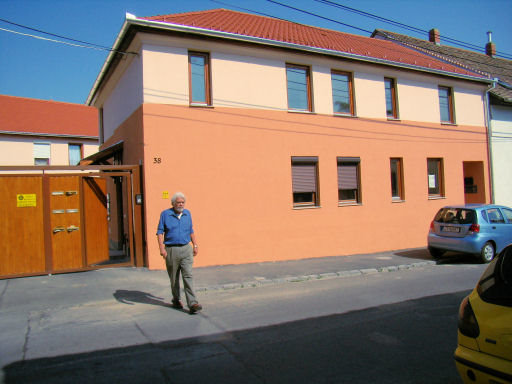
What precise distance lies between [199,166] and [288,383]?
7.18m

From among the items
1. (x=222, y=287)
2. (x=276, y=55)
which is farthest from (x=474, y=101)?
(x=222, y=287)

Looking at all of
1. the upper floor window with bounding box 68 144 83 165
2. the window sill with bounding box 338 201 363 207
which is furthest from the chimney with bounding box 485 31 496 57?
the upper floor window with bounding box 68 144 83 165

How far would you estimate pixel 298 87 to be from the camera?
12062mm

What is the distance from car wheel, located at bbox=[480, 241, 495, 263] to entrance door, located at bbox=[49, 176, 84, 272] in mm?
10675

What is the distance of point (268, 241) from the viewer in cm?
1102

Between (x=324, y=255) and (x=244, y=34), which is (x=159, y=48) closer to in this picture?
(x=244, y=34)

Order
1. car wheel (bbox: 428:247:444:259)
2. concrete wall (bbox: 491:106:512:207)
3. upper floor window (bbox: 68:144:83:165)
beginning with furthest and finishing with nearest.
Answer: upper floor window (bbox: 68:144:83:165) < concrete wall (bbox: 491:106:512:207) < car wheel (bbox: 428:247:444:259)

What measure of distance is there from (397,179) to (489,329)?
38.9 feet

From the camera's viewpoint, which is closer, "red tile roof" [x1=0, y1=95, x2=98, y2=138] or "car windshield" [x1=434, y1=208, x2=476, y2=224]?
"car windshield" [x1=434, y1=208, x2=476, y2=224]

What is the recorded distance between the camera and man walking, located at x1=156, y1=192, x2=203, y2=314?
6.18 meters

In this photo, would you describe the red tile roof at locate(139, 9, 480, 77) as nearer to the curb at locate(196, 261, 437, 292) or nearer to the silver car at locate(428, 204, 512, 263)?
the silver car at locate(428, 204, 512, 263)

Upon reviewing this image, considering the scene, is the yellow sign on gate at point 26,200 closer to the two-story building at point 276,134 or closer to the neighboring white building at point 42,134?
the two-story building at point 276,134

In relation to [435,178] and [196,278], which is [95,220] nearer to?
[196,278]

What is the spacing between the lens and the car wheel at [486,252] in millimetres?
10656
